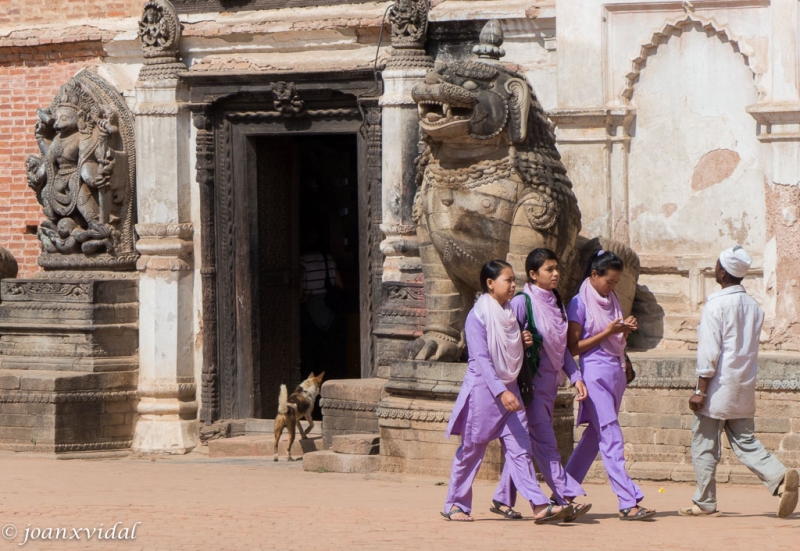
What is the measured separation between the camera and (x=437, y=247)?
34.5 ft

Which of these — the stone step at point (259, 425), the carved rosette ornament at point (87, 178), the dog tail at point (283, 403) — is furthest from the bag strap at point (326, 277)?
the dog tail at point (283, 403)

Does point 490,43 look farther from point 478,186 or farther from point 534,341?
point 534,341

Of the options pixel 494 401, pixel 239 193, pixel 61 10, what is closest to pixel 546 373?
pixel 494 401

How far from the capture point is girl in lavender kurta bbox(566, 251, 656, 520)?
8.30 m

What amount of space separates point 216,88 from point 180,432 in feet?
9.37

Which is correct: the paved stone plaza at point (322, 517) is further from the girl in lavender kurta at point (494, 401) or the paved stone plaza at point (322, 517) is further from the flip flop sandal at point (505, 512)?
the girl in lavender kurta at point (494, 401)

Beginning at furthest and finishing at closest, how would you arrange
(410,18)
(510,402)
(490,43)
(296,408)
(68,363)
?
(68,363), (410,18), (296,408), (490,43), (510,402)

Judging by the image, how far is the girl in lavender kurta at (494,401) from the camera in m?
8.14

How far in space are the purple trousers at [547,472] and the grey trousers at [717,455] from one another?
66 centimetres

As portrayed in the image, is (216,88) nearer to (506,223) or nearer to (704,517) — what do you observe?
(506,223)

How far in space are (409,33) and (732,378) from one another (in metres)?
5.06

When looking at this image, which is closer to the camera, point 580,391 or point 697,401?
point 580,391

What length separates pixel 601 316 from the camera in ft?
27.7

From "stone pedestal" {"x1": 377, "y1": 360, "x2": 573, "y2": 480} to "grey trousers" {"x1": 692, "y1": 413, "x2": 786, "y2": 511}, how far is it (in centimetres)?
167
